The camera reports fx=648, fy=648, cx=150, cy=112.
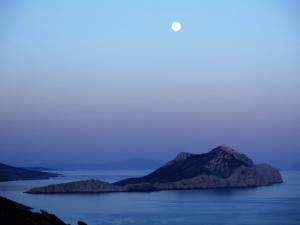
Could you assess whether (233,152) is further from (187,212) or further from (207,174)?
(187,212)

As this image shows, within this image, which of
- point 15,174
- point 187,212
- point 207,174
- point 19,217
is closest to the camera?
point 19,217

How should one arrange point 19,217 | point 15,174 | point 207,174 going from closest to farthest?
point 19,217 → point 207,174 → point 15,174

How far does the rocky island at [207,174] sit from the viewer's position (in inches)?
4614

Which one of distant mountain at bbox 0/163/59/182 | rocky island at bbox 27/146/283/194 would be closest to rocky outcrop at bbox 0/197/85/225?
rocky island at bbox 27/146/283/194

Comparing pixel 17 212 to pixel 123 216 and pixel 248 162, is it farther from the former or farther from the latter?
pixel 248 162

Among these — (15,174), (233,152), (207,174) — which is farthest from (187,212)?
(15,174)

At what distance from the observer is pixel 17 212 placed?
25438 millimetres

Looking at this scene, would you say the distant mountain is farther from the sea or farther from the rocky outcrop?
the rocky outcrop

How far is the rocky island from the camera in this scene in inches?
4614

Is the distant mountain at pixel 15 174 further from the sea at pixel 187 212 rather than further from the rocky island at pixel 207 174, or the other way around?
the sea at pixel 187 212

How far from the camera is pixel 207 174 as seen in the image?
122 m

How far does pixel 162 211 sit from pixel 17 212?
140ft

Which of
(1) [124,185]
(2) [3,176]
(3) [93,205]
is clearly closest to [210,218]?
(3) [93,205]

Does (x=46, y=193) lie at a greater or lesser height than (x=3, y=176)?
lesser
